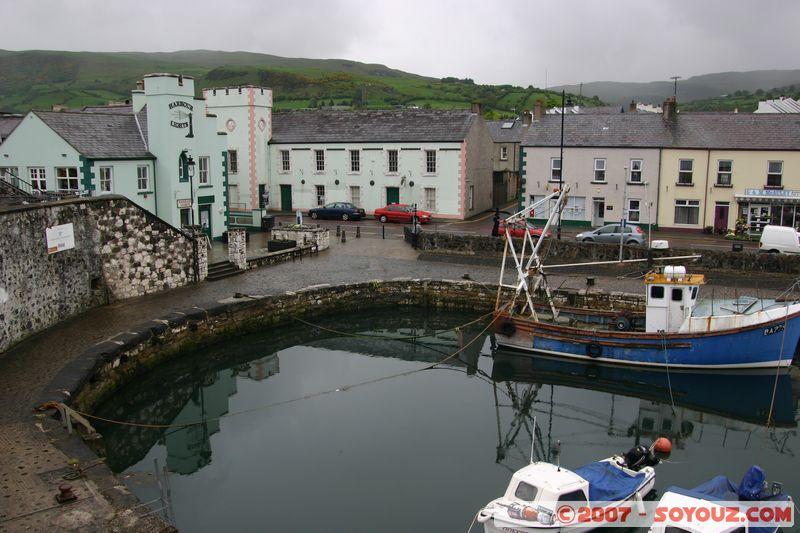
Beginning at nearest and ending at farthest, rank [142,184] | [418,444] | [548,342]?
[418,444], [548,342], [142,184]

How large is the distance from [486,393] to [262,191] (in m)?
32.3

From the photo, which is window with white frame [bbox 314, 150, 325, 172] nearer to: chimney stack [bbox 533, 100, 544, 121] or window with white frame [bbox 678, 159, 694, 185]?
chimney stack [bbox 533, 100, 544, 121]

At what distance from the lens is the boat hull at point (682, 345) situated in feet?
68.0

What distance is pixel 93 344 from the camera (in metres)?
19.2

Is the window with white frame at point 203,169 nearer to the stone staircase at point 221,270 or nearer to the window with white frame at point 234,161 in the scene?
the stone staircase at point 221,270

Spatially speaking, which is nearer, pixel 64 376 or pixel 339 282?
pixel 64 376

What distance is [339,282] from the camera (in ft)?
91.5

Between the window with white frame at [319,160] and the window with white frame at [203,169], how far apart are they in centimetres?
1409

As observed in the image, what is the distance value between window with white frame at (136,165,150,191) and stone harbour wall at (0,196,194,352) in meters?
7.03

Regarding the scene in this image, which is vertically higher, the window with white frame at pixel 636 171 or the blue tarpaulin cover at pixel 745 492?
the window with white frame at pixel 636 171

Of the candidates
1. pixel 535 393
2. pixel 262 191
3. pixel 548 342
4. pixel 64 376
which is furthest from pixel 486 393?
pixel 262 191

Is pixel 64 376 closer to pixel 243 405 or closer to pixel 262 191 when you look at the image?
pixel 243 405

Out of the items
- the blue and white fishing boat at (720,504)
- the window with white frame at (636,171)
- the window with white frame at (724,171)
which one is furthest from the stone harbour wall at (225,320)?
the window with white frame at (724,171)

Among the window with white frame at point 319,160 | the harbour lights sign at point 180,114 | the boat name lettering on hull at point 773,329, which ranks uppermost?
the harbour lights sign at point 180,114
